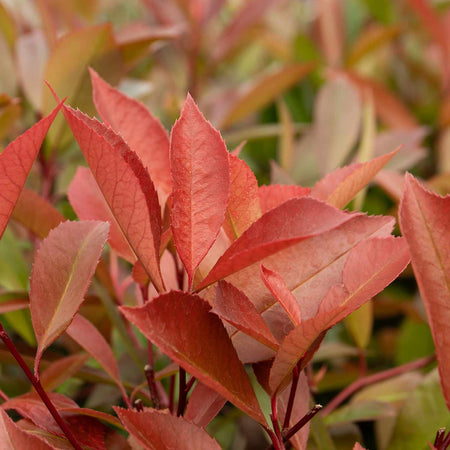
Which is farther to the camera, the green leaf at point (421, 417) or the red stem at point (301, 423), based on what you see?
the green leaf at point (421, 417)

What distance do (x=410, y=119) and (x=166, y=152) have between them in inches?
33.8

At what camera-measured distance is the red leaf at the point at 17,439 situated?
1.29 ft

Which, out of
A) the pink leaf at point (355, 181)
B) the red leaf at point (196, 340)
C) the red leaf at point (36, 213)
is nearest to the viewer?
the red leaf at point (196, 340)

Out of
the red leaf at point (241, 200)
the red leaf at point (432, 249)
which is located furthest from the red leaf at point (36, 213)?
the red leaf at point (432, 249)

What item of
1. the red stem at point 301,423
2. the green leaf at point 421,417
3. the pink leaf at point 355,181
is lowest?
the green leaf at point 421,417

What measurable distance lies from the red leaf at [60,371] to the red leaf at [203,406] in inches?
6.0

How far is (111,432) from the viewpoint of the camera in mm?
483

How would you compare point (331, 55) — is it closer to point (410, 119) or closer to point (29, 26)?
point (410, 119)

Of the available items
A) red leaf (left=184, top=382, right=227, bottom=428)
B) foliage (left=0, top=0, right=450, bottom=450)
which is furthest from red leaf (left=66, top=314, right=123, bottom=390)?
red leaf (left=184, top=382, right=227, bottom=428)

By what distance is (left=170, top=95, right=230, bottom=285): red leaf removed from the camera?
40 centimetres

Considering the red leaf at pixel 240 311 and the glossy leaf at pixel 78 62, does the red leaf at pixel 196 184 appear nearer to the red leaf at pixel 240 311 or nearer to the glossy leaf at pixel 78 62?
the red leaf at pixel 240 311

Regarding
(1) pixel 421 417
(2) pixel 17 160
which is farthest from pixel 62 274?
(1) pixel 421 417

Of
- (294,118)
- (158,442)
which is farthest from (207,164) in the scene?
(294,118)

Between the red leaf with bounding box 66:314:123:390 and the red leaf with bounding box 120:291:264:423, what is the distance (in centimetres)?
16
